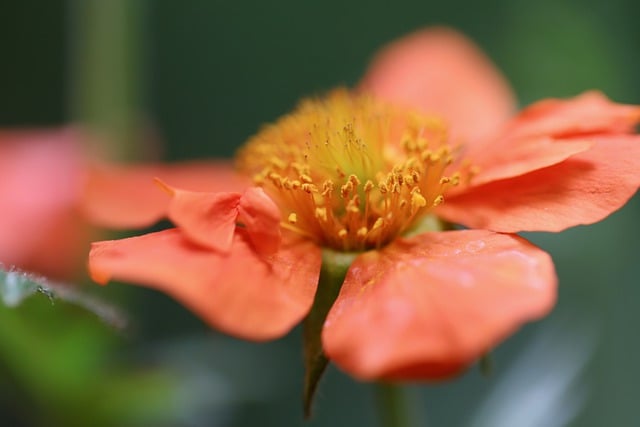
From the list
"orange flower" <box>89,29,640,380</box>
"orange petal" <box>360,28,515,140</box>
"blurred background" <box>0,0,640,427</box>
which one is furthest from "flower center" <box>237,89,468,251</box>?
"orange petal" <box>360,28,515,140</box>

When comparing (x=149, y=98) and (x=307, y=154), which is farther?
(x=149, y=98)

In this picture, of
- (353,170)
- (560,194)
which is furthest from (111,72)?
(560,194)

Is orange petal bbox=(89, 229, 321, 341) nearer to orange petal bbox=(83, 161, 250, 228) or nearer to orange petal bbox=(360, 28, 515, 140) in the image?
orange petal bbox=(83, 161, 250, 228)

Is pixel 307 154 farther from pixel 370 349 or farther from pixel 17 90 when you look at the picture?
pixel 17 90

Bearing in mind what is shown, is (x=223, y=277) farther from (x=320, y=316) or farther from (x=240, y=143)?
(x=240, y=143)

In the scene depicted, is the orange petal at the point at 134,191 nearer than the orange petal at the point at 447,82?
Yes

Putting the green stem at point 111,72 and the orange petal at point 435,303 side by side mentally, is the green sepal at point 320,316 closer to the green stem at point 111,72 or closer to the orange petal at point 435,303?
the orange petal at point 435,303

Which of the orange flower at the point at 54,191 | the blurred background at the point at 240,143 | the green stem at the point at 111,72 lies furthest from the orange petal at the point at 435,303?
the green stem at the point at 111,72

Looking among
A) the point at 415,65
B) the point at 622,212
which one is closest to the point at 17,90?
the point at 415,65
